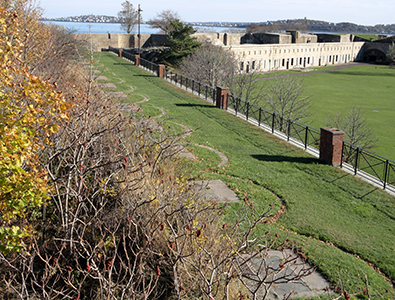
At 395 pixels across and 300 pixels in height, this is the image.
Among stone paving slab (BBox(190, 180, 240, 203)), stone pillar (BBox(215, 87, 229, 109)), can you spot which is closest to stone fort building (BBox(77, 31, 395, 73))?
stone pillar (BBox(215, 87, 229, 109))

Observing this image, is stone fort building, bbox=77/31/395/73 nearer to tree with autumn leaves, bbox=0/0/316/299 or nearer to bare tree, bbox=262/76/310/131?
bare tree, bbox=262/76/310/131

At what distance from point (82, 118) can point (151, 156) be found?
2.24 metres

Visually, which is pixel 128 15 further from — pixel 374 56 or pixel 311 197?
pixel 311 197

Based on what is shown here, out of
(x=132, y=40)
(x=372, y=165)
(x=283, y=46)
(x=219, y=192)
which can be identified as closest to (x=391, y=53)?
(x=283, y=46)

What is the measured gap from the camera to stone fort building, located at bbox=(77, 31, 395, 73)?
69500 millimetres

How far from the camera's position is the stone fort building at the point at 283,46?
69.5 m

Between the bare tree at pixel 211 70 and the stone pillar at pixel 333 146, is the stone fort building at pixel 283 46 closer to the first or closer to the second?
the bare tree at pixel 211 70

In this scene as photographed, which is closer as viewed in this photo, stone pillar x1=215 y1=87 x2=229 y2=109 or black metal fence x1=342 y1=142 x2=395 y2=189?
black metal fence x1=342 y1=142 x2=395 y2=189

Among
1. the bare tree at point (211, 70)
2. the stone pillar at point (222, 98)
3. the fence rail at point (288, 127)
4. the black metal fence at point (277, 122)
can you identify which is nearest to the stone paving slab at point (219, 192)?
the fence rail at point (288, 127)

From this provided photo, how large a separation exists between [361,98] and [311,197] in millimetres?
39492

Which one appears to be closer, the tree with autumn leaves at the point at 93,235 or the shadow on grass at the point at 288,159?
the tree with autumn leaves at the point at 93,235

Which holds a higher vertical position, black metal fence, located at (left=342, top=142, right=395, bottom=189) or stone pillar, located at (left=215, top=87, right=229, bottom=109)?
stone pillar, located at (left=215, top=87, right=229, bottom=109)

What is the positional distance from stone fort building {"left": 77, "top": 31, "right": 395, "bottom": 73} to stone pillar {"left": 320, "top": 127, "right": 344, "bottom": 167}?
1744 inches

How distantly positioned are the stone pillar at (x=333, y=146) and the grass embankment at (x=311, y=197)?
0.39m
